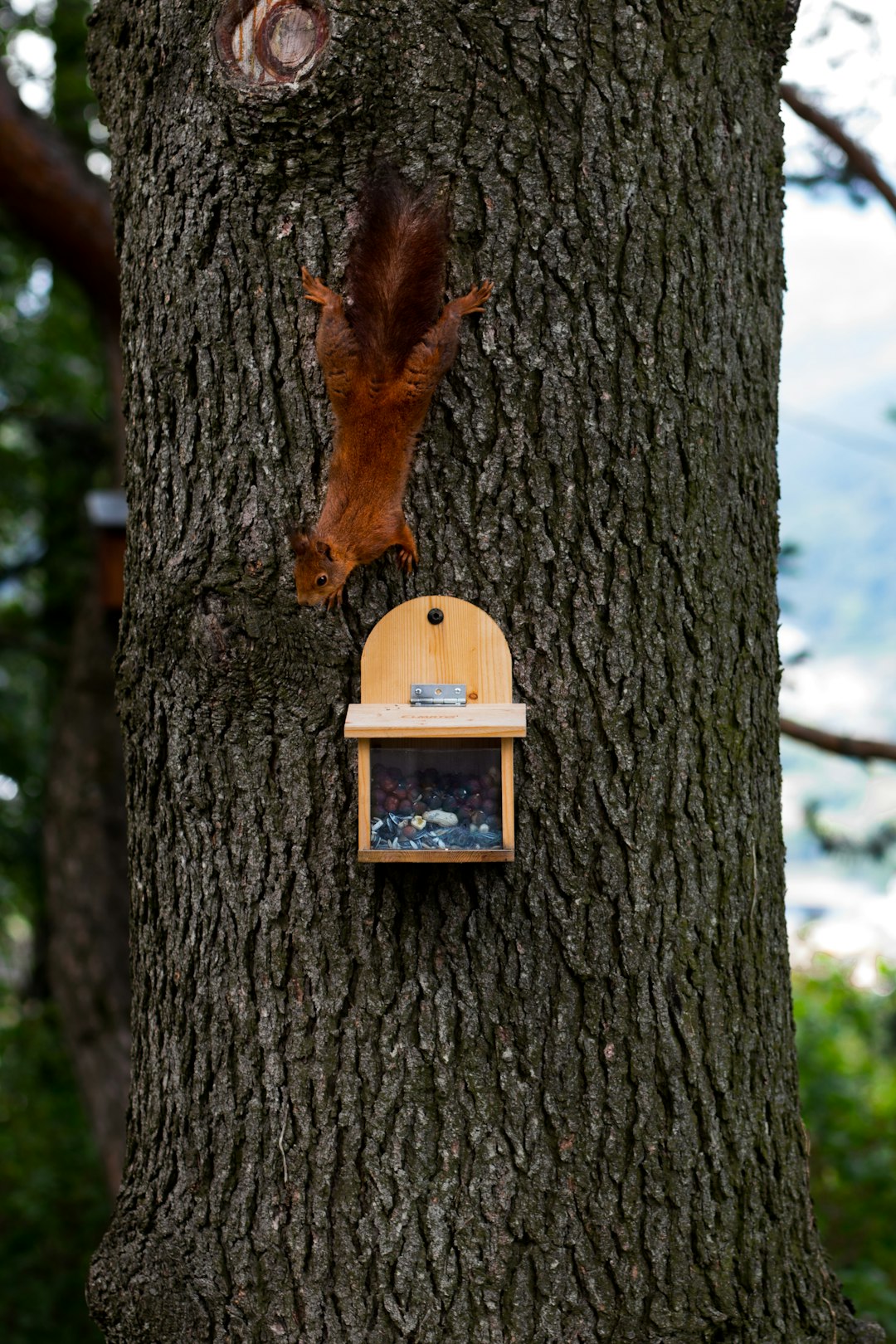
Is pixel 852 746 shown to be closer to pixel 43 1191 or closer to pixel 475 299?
pixel 475 299

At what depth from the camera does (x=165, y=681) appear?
182 cm

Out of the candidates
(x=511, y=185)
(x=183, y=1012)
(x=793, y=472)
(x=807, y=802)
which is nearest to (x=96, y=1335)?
(x=807, y=802)

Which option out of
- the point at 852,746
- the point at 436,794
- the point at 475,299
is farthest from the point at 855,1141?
the point at 475,299

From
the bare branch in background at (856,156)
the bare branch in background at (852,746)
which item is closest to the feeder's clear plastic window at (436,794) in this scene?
the bare branch in background at (852,746)

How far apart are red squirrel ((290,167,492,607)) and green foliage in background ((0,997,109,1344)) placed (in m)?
4.82

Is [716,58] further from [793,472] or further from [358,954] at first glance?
[793,472]

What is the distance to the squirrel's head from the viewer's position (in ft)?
5.56

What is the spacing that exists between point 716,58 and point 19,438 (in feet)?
25.0

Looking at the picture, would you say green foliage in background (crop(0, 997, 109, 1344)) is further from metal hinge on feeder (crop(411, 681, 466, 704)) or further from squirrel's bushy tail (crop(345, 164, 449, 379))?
squirrel's bushy tail (crop(345, 164, 449, 379))

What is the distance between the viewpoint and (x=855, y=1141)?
5418 mm

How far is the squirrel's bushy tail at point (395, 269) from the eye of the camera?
1.71 m

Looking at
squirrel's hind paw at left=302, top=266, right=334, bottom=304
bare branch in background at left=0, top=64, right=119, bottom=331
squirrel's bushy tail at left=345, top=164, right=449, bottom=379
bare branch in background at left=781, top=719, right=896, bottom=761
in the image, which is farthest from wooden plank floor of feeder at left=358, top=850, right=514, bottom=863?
bare branch in background at left=0, top=64, right=119, bottom=331

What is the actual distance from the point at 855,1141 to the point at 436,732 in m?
4.63

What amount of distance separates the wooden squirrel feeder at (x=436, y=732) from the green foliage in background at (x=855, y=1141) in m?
3.35
